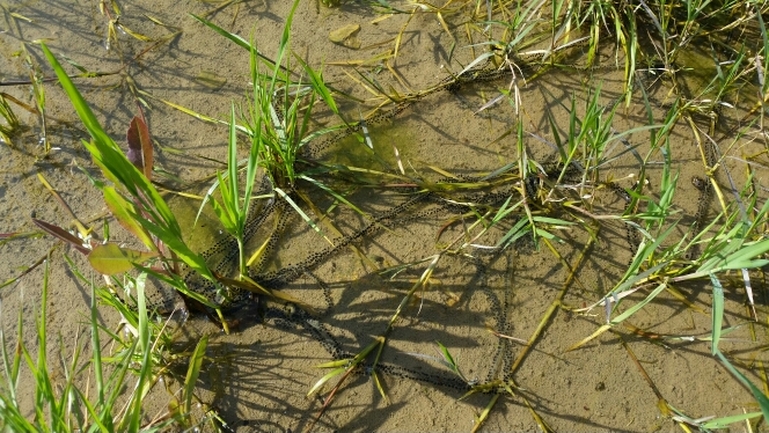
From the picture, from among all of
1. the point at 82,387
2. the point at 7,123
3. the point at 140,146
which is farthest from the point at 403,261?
the point at 7,123

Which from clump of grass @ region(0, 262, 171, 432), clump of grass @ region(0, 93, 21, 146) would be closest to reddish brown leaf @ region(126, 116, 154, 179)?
clump of grass @ region(0, 262, 171, 432)

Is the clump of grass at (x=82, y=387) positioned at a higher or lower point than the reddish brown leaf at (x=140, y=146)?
lower

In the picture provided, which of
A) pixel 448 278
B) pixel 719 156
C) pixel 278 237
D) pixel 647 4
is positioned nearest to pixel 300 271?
pixel 278 237

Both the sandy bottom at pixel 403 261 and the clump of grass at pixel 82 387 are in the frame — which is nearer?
the clump of grass at pixel 82 387

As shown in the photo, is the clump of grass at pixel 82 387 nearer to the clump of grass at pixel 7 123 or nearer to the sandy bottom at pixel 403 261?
the sandy bottom at pixel 403 261

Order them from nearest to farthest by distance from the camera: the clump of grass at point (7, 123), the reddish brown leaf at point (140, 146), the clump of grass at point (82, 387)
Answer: the clump of grass at point (82, 387), the reddish brown leaf at point (140, 146), the clump of grass at point (7, 123)

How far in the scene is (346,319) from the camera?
1.66 metres

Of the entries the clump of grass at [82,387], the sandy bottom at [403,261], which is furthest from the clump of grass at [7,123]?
the clump of grass at [82,387]

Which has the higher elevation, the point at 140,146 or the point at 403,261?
the point at 140,146

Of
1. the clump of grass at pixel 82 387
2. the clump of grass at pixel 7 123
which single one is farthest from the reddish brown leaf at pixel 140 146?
the clump of grass at pixel 7 123

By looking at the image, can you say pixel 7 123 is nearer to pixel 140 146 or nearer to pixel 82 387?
pixel 140 146

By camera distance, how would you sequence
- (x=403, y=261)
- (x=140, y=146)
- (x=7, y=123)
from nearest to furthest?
(x=140, y=146) → (x=403, y=261) → (x=7, y=123)

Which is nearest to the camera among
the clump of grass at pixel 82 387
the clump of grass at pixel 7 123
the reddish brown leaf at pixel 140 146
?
the clump of grass at pixel 82 387

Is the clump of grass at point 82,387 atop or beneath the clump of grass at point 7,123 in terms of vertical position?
beneath
